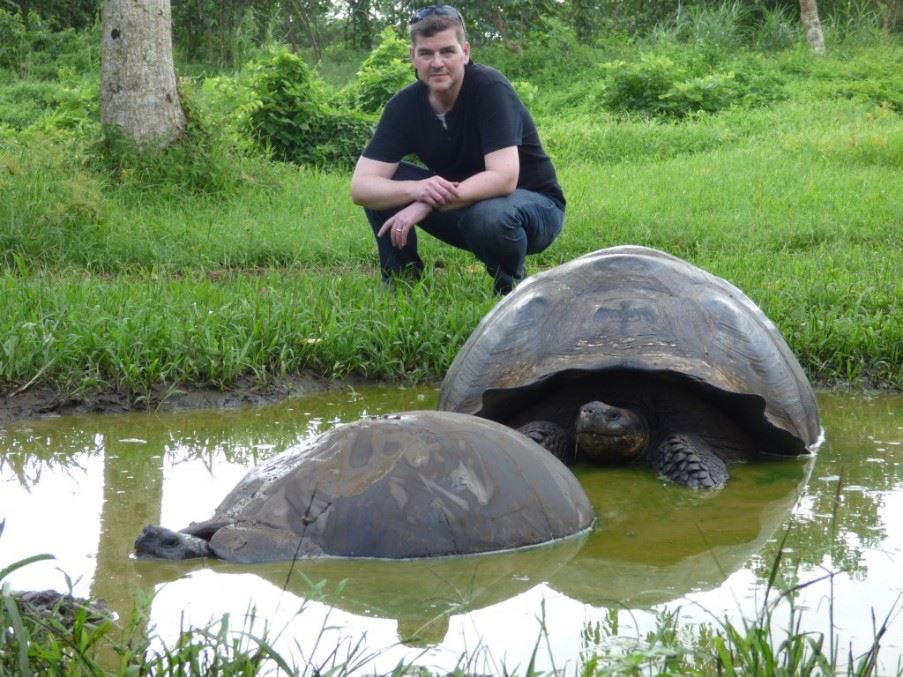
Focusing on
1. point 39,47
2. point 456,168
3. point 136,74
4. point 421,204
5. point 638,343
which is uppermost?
point 39,47

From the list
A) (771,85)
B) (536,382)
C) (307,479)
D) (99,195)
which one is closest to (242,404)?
(536,382)

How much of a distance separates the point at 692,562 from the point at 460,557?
0.54 m

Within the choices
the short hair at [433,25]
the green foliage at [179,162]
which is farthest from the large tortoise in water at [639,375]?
the green foliage at [179,162]

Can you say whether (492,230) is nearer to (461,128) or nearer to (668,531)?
(461,128)

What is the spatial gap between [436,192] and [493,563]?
113 inches

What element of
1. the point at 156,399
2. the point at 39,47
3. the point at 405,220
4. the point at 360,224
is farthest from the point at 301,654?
the point at 39,47

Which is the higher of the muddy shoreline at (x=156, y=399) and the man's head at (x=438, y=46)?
the man's head at (x=438, y=46)

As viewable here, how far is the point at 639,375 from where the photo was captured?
3725mm

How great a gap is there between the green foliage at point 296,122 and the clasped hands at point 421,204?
15.7ft

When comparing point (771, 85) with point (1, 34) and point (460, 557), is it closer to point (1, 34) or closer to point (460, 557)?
point (1, 34)

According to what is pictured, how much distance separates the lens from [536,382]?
3625 millimetres

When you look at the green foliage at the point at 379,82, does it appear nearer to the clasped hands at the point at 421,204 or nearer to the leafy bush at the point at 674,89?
the leafy bush at the point at 674,89

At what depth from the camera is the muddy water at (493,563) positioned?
2342 mm

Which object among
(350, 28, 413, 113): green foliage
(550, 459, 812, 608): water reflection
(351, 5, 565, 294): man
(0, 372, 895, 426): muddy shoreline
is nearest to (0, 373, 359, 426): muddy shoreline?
(0, 372, 895, 426): muddy shoreline
